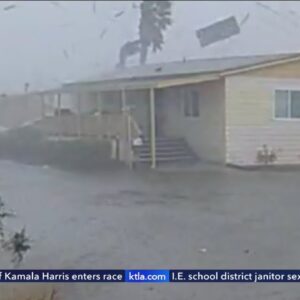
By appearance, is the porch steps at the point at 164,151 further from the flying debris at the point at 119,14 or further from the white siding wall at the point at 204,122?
the flying debris at the point at 119,14

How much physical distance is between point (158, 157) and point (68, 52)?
0.80m

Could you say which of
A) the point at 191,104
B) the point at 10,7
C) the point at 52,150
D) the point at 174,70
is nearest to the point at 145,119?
the point at 174,70

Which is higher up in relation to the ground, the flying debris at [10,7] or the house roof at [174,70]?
the flying debris at [10,7]

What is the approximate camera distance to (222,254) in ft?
12.5

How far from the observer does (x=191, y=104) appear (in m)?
4.18

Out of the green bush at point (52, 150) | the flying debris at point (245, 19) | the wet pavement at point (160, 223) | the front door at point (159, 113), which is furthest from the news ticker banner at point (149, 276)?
the flying debris at point (245, 19)

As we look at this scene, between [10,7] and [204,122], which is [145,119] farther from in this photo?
[10,7]

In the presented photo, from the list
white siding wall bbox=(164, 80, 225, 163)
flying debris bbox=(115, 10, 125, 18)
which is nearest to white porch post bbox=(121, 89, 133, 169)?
white siding wall bbox=(164, 80, 225, 163)

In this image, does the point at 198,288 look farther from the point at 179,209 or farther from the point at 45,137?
the point at 45,137

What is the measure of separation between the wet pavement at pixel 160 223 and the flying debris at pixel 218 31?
0.79 m

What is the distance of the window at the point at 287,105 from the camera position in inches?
146

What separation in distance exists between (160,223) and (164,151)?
45 centimetres

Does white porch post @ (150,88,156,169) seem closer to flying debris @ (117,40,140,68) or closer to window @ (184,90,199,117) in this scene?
window @ (184,90,199,117)

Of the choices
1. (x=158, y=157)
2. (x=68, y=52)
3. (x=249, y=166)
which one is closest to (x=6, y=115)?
(x=68, y=52)
